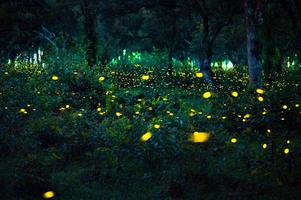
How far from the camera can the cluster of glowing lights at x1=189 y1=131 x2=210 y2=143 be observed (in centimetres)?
599

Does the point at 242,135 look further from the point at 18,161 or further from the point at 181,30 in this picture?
the point at 181,30

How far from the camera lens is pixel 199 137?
6047mm

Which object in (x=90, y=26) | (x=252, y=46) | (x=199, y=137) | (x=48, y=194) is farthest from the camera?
(x=90, y=26)

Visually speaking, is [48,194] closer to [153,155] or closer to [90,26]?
[153,155]

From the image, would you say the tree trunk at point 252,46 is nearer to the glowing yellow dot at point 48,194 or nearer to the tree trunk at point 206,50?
the tree trunk at point 206,50

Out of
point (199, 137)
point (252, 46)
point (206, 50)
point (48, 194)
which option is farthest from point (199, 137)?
point (206, 50)

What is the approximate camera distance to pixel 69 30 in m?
50.8

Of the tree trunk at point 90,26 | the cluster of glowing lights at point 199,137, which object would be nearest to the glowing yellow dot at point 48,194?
the cluster of glowing lights at point 199,137

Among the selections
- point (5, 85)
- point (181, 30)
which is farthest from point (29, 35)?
point (5, 85)

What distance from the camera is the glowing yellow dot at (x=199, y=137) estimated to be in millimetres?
5988

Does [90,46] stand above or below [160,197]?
above

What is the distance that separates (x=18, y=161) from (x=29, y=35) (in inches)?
1697

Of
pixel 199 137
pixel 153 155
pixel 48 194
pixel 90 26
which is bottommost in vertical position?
pixel 48 194

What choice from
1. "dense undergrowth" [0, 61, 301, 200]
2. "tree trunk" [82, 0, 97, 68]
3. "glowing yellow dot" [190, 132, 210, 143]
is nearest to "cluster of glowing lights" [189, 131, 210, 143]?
"glowing yellow dot" [190, 132, 210, 143]
